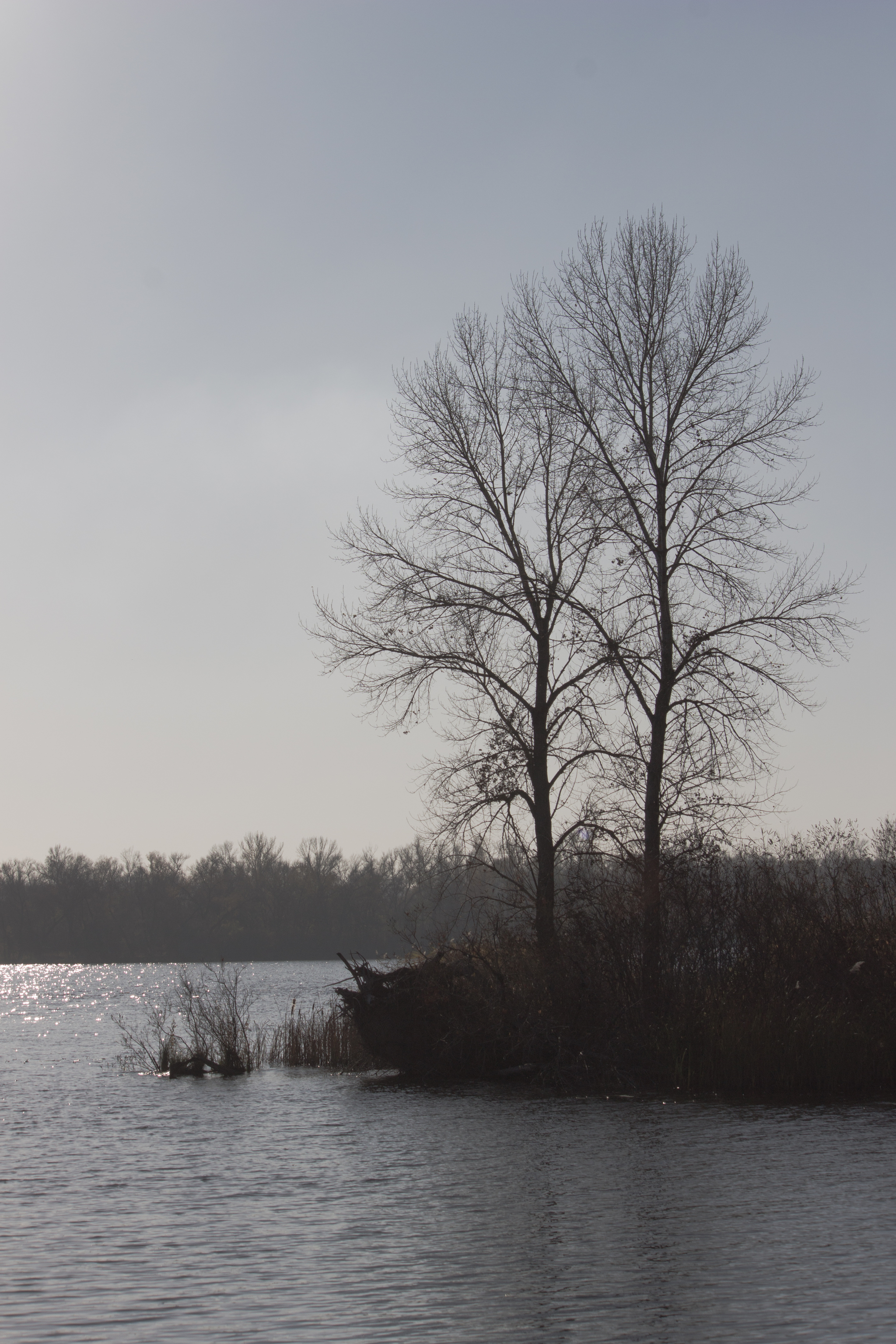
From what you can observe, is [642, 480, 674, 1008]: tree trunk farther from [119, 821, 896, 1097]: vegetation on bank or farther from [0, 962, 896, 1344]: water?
[0, 962, 896, 1344]: water

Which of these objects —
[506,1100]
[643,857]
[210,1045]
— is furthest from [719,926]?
[210,1045]

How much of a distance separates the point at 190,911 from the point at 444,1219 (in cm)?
12466

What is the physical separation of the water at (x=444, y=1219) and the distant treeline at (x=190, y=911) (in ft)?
353

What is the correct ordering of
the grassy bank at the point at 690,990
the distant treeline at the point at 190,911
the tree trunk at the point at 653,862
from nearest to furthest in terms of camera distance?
the grassy bank at the point at 690,990 → the tree trunk at the point at 653,862 → the distant treeline at the point at 190,911

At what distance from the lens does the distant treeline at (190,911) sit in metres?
131

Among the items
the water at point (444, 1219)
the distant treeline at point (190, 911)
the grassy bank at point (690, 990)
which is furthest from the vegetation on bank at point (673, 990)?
the distant treeline at point (190, 911)

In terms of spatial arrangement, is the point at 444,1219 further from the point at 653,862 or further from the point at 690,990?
the point at 653,862

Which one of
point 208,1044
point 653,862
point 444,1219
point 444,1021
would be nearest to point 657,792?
point 653,862

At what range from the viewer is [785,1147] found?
17.7 metres

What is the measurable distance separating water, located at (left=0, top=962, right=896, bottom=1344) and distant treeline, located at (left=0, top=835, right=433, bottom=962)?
108m

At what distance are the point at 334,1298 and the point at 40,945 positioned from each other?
133375 mm

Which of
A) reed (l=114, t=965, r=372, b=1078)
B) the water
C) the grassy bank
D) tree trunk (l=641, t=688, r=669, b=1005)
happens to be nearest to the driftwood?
the grassy bank

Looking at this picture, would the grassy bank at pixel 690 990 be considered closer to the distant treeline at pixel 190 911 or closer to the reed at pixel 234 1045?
the reed at pixel 234 1045

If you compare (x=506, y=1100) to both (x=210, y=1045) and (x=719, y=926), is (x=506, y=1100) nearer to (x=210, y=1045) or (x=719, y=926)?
(x=719, y=926)
